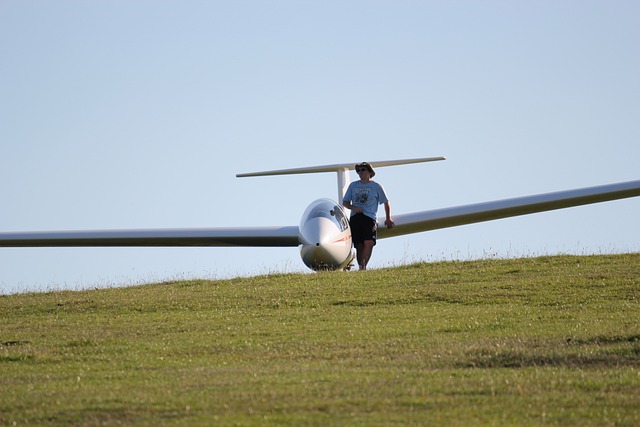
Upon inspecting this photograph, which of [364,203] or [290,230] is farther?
Answer: [290,230]

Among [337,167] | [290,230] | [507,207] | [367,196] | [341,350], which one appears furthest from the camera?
[337,167]

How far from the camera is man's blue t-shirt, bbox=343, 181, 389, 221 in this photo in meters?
20.6

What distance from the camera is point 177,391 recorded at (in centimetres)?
834

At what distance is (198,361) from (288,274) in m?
9.25

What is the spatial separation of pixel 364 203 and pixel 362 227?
52 cm

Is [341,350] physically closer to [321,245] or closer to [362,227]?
[362,227]

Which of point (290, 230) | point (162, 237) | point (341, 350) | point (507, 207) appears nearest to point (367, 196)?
point (290, 230)

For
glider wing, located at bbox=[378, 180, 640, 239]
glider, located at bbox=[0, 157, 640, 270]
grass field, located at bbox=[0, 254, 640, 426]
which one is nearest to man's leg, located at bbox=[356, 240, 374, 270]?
glider, located at bbox=[0, 157, 640, 270]

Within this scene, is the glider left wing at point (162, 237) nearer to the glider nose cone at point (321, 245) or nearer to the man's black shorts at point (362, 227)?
the glider nose cone at point (321, 245)

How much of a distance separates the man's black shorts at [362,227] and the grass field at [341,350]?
2316mm

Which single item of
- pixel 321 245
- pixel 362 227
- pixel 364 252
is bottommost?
pixel 364 252

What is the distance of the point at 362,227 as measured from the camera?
20828mm

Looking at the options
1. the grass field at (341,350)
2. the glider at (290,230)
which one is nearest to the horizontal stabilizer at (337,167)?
the glider at (290,230)

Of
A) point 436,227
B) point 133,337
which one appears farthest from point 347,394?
point 436,227
